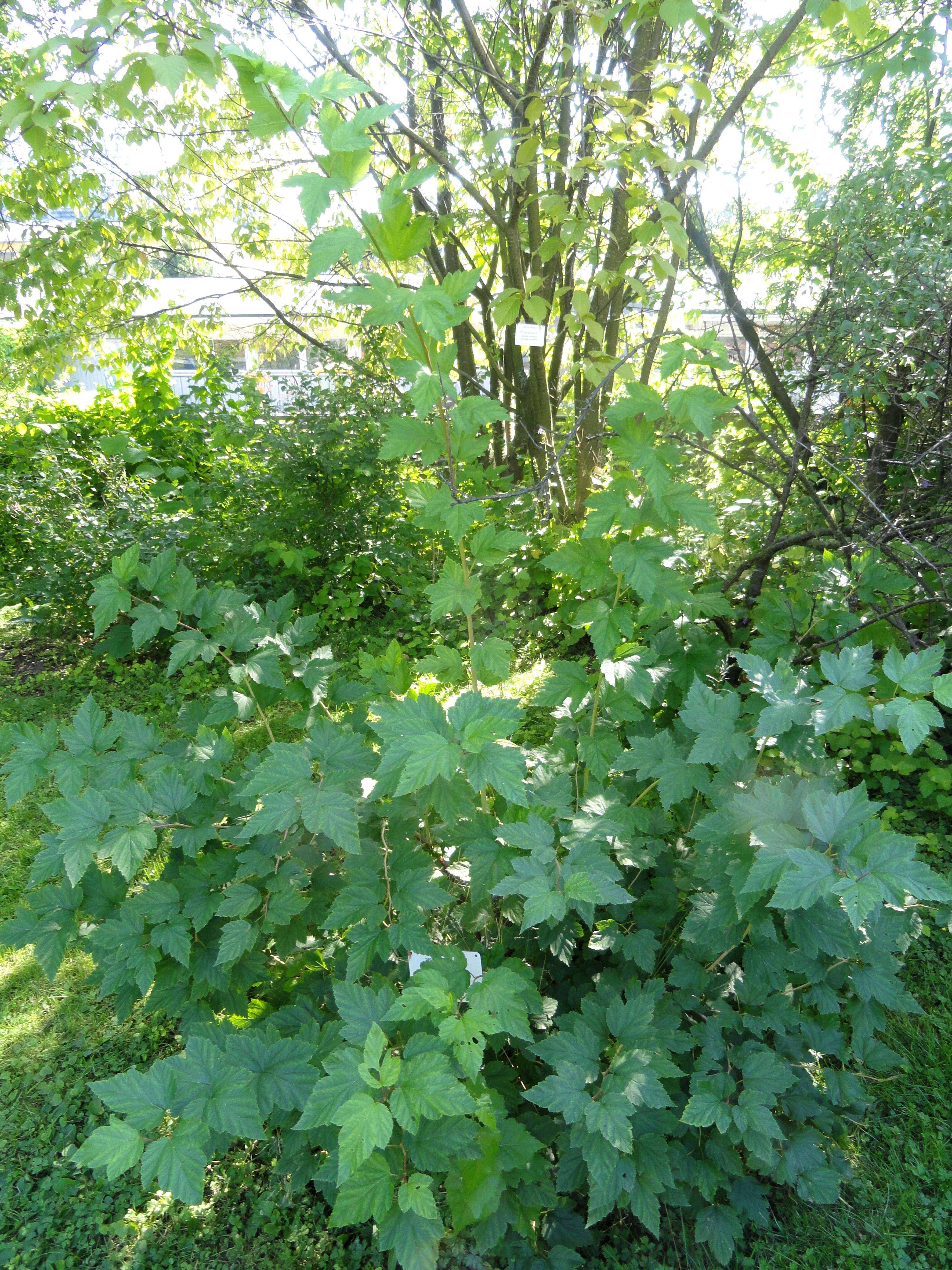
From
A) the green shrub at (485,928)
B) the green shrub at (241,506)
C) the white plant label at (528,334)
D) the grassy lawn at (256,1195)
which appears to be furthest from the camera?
the green shrub at (241,506)

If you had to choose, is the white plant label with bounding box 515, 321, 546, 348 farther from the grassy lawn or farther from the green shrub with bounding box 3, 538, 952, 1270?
the grassy lawn

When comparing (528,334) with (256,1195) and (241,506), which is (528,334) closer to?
(241,506)

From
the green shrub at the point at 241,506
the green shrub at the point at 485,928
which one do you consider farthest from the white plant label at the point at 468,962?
the green shrub at the point at 241,506

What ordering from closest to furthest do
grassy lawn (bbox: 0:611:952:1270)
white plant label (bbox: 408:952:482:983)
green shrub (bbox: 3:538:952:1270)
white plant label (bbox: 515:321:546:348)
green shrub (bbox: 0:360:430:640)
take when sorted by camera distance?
1. green shrub (bbox: 3:538:952:1270)
2. white plant label (bbox: 408:952:482:983)
3. grassy lawn (bbox: 0:611:952:1270)
4. white plant label (bbox: 515:321:546:348)
5. green shrub (bbox: 0:360:430:640)

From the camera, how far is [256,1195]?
1.91 meters

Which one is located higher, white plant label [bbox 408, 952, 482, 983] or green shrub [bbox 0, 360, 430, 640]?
green shrub [bbox 0, 360, 430, 640]

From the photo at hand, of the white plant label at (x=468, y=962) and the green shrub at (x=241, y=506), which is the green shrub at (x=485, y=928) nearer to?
the white plant label at (x=468, y=962)

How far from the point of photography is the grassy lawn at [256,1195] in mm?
1698

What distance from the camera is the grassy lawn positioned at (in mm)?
1698

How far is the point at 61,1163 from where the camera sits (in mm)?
2031

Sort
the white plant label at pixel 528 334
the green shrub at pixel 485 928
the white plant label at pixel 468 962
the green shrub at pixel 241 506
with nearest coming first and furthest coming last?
the green shrub at pixel 485 928 → the white plant label at pixel 468 962 → the white plant label at pixel 528 334 → the green shrub at pixel 241 506

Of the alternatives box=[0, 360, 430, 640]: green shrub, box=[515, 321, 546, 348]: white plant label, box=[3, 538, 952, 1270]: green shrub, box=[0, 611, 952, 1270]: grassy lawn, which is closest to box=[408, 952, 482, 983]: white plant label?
box=[3, 538, 952, 1270]: green shrub

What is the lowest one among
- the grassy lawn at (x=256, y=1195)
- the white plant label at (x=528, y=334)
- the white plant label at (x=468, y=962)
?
the grassy lawn at (x=256, y=1195)

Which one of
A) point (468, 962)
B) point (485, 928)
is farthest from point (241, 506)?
point (468, 962)
